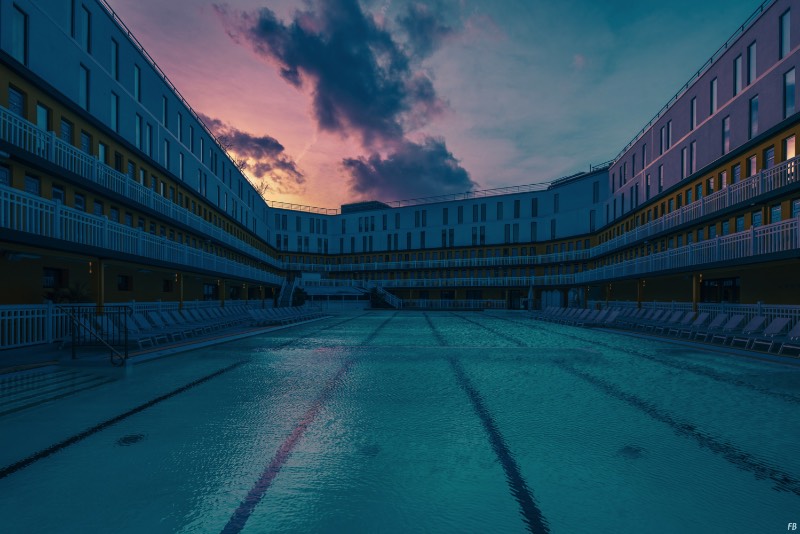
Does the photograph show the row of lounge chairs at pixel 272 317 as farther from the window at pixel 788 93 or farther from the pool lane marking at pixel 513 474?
the window at pixel 788 93

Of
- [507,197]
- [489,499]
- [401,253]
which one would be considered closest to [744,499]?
[489,499]

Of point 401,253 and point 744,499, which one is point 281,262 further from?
point 744,499

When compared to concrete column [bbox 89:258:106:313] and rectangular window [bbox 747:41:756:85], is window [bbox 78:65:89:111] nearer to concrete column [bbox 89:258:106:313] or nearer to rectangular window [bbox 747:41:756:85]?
concrete column [bbox 89:258:106:313]

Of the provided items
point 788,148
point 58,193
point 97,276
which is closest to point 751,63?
point 788,148

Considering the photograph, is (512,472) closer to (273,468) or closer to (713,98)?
(273,468)

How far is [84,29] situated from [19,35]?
440 cm

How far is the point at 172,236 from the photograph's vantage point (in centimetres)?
2625

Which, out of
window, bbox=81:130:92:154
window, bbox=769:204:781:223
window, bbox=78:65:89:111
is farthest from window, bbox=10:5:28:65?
window, bbox=769:204:781:223

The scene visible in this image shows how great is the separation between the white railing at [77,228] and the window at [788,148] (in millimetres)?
27350

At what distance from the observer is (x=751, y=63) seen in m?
20.5

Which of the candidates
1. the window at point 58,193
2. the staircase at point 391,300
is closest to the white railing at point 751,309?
the window at point 58,193

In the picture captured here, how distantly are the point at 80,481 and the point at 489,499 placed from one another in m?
3.83

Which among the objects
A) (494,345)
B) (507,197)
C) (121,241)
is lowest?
(494,345)

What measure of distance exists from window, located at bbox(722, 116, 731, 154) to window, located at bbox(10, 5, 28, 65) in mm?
31827
